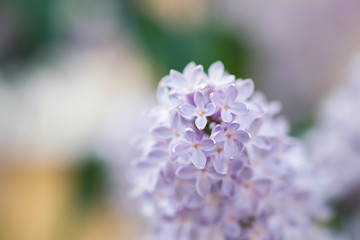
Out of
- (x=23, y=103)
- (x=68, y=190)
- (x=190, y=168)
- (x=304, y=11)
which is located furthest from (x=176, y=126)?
(x=304, y=11)

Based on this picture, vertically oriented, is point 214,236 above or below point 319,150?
below

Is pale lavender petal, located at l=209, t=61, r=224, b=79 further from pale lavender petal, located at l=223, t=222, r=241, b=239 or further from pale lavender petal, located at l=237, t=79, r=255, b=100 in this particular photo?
pale lavender petal, located at l=223, t=222, r=241, b=239

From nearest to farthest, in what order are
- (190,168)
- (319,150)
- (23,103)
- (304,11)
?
(190,168) → (319,150) → (23,103) → (304,11)

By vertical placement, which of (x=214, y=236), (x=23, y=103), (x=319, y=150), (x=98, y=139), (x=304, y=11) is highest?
(x=304, y=11)

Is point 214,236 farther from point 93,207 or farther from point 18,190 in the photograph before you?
point 18,190

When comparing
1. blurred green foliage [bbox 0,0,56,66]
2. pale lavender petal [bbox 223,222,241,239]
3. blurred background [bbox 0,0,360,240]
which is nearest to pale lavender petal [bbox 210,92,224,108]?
pale lavender petal [bbox 223,222,241,239]

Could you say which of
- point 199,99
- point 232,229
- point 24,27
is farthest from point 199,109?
point 24,27

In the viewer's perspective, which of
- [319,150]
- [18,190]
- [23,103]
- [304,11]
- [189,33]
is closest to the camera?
[319,150]

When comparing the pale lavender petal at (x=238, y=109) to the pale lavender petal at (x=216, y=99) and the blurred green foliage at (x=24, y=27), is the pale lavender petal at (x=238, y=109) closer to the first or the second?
the pale lavender petal at (x=216, y=99)
